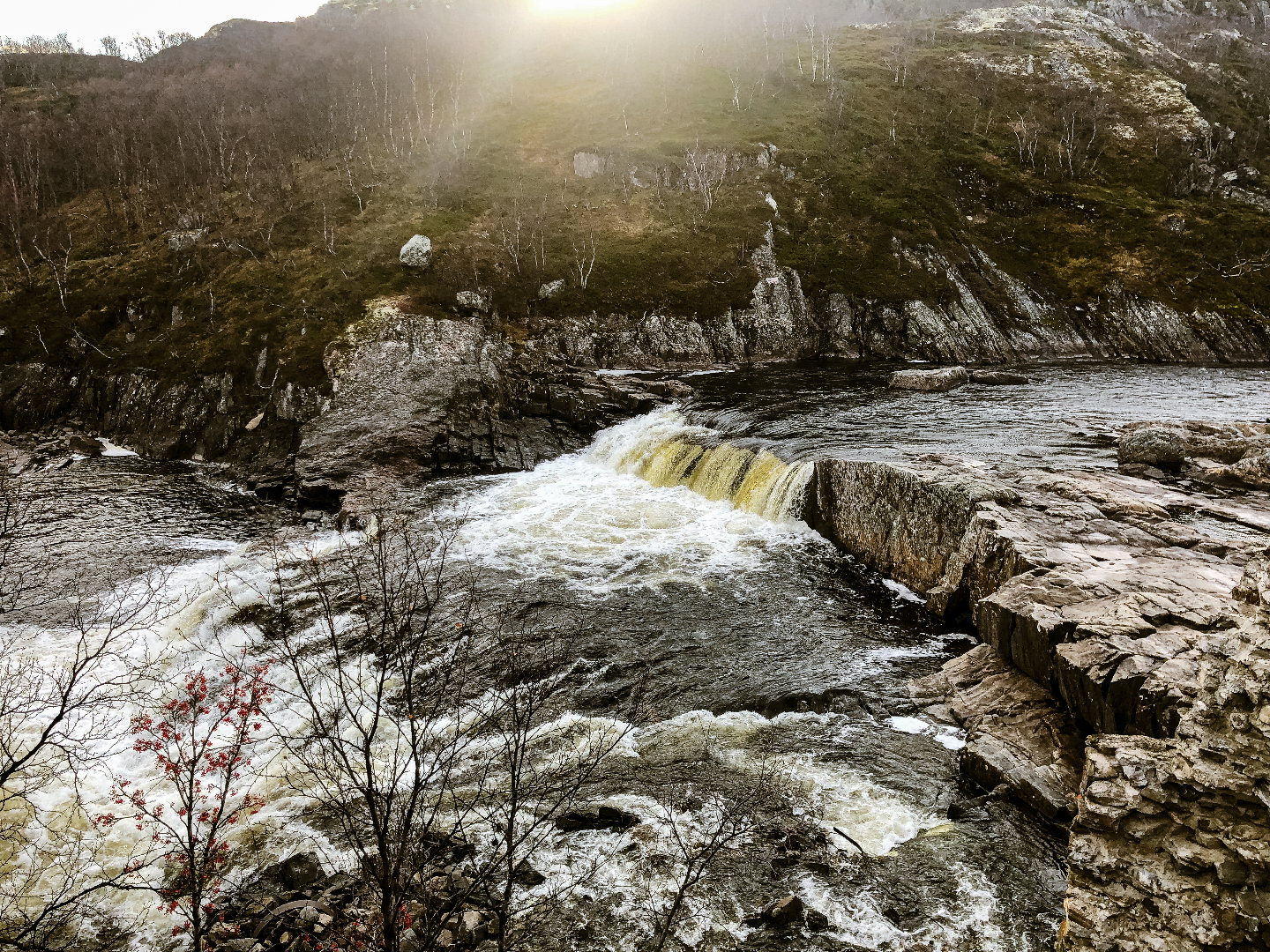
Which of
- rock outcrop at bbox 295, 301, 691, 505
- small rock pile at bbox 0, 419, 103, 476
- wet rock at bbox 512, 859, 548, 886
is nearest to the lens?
wet rock at bbox 512, 859, 548, 886

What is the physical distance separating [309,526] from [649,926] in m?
22.9

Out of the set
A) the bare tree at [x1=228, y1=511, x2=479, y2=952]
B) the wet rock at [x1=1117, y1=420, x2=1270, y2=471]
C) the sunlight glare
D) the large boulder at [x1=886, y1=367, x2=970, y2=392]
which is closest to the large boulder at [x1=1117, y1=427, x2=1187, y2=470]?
the wet rock at [x1=1117, y1=420, x2=1270, y2=471]

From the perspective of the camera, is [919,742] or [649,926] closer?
[649,926]

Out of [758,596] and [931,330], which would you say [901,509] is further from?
[931,330]

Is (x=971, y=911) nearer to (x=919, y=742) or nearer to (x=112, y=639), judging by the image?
(x=919, y=742)

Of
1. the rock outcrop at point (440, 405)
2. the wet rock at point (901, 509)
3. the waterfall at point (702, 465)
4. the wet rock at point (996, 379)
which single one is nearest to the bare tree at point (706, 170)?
the rock outcrop at point (440, 405)

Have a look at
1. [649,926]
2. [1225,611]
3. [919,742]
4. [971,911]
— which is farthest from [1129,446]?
[649,926]

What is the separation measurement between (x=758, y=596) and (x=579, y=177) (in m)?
51.3

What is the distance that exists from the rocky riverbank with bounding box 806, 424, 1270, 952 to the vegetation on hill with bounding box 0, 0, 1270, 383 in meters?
31.3

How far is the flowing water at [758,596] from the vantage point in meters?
9.51

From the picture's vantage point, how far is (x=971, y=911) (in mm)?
8945

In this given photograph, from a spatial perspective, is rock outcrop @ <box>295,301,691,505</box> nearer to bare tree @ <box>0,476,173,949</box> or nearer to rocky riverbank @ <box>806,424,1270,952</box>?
bare tree @ <box>0,476,173,949</box>

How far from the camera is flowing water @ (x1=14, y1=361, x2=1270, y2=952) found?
9.51 m

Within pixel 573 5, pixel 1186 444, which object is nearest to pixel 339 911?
pixel 1186 444
